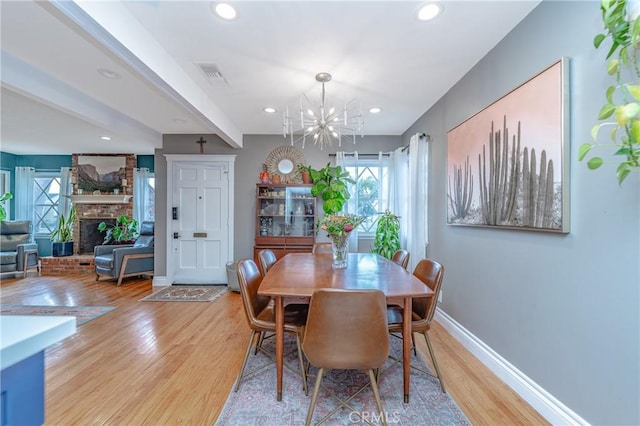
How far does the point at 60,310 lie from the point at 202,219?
2132 mm

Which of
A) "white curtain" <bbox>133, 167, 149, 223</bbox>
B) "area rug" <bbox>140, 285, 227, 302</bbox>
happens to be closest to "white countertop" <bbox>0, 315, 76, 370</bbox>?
"area rug" <bbox>140, 285, 227, 302</bbox>

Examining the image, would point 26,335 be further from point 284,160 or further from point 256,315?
point 284,160

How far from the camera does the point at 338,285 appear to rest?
183 cm

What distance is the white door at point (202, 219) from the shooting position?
4.80 meters

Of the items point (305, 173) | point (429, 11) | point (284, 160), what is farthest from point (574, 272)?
point (284, 160)

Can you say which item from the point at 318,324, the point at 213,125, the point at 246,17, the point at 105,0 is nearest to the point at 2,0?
the point at 105,0

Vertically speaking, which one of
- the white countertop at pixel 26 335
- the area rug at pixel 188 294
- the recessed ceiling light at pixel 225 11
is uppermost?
the recessed ceiling light at pixel 225 11

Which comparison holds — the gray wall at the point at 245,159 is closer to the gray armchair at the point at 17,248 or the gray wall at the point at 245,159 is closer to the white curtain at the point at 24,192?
the gray armchair at the point at 17,248

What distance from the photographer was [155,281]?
475cm

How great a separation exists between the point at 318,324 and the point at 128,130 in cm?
435

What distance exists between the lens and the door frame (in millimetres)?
4758

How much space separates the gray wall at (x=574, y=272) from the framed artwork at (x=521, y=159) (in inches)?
2.4

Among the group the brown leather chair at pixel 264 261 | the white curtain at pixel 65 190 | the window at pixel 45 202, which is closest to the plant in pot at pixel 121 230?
the white curtain at pixel 65 190

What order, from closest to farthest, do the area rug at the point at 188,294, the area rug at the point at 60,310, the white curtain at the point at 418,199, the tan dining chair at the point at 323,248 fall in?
the area rug at the point at 60,310
the tan dining chair at the point at 323,248
the white curtain at the point at 418,199
the area rug at the point at 188,294
